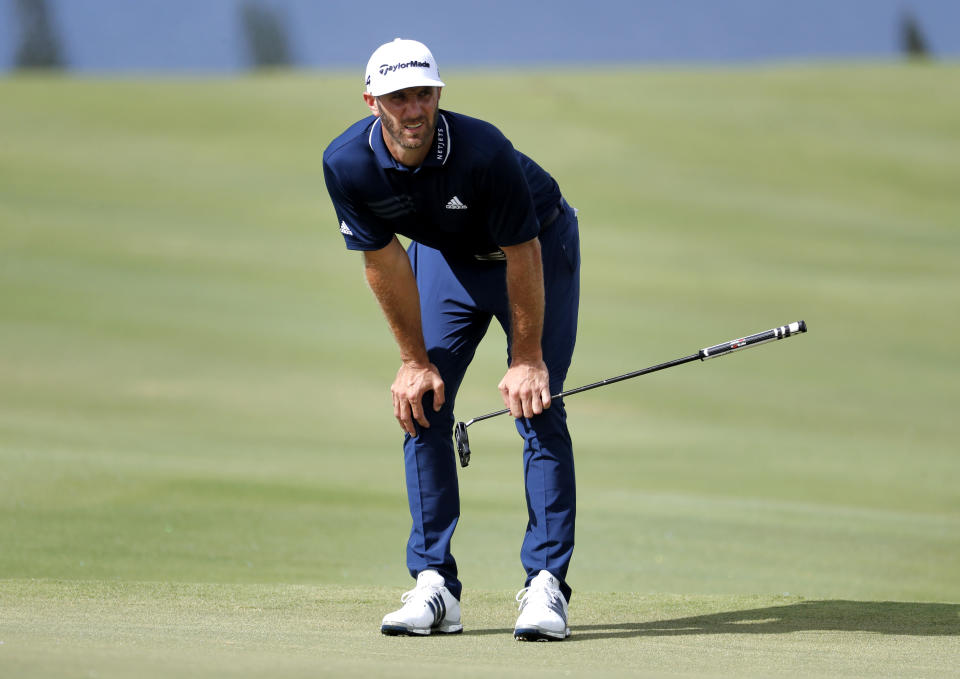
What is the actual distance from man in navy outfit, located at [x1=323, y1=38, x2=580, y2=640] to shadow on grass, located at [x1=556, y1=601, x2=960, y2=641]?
328mm

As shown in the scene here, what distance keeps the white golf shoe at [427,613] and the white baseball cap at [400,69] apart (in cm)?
167

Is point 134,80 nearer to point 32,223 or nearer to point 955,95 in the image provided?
point 32,223

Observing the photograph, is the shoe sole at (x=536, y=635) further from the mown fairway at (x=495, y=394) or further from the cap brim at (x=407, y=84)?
the cap brim at (x=407, y=84)

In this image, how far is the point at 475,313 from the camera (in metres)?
4.68

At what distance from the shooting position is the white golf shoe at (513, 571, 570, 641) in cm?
410

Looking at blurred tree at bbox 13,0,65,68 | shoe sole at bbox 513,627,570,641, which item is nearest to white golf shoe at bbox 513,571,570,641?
shoe sole at bbox 513,627,570,641

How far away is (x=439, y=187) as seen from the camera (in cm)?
421

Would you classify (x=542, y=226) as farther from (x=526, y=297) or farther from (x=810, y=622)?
(x=810, y=622)

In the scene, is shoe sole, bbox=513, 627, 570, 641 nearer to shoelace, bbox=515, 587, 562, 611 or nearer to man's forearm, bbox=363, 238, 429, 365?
shoelace, bbox=515, 587, 562, 611

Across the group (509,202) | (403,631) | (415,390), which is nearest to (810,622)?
(403,631)

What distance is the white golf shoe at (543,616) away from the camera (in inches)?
161

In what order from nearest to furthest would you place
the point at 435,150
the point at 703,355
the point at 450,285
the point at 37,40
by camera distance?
the point at 435,150
the point at 703,355
the point at 450,285
the point at 37,40

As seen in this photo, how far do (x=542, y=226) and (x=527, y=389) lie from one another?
0.63 m

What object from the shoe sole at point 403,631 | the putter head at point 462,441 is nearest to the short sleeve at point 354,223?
the putter head at point 462,441
